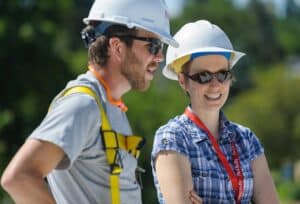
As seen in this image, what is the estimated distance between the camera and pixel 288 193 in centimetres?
2870

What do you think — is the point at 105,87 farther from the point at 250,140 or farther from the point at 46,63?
the point at 46,63

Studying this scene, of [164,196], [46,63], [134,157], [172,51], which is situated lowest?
[46,63]

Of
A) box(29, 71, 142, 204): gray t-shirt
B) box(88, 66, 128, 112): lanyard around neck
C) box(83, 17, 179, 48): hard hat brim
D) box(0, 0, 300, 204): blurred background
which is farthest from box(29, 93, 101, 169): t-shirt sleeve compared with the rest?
box(0, 0, 300, 204): blurred background

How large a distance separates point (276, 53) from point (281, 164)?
130 ft

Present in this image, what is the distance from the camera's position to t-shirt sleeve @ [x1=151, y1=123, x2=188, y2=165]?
444 cm

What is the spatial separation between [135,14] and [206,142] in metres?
0.85

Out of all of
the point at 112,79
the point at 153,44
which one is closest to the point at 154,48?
the point at 153,44

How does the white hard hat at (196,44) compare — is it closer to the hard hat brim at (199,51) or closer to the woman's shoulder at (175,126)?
the hard hat brim at (199,51)

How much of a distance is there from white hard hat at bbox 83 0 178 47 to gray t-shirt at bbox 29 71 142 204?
275mm

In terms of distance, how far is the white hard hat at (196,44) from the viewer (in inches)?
183

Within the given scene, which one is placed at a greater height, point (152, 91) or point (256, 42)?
Result: point (152, 91)

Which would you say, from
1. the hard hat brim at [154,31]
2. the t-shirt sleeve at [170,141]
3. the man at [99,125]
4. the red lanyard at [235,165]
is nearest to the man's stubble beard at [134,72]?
the man at [99,125]

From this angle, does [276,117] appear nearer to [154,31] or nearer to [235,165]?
[235,165]

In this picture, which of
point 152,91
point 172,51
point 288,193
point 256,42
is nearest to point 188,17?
point 256,42
